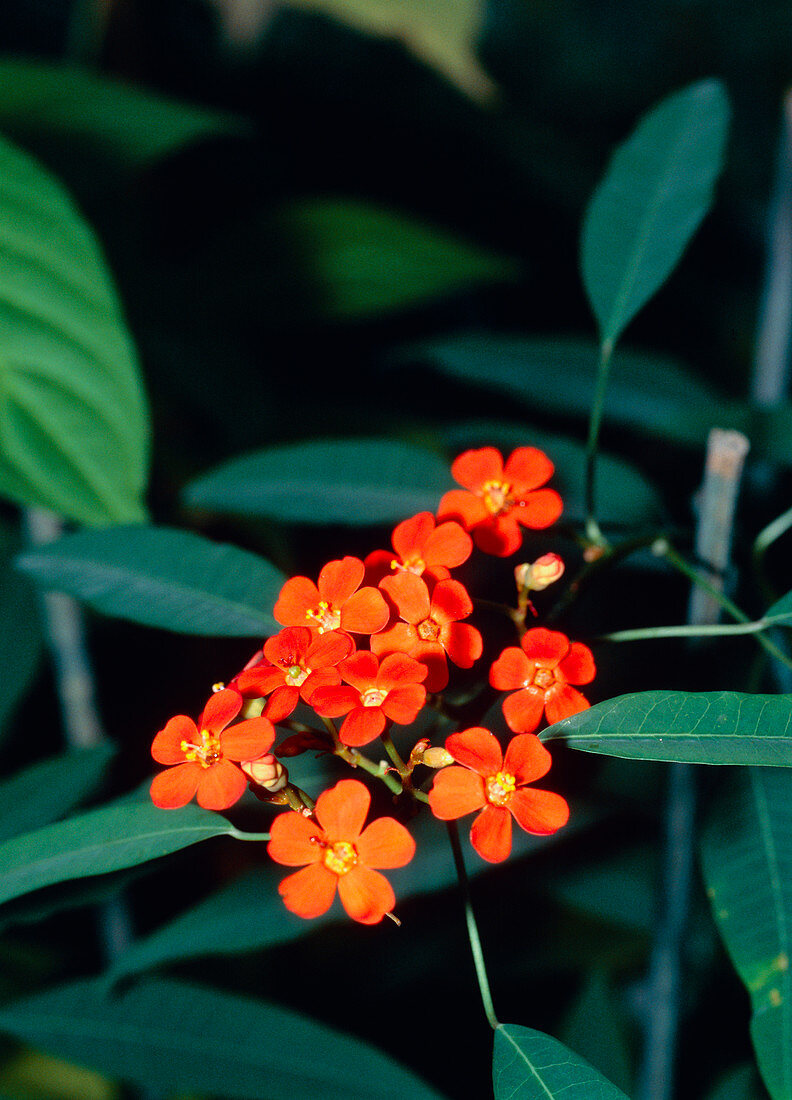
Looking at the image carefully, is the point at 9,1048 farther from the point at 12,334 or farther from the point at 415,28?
the point at 415,28

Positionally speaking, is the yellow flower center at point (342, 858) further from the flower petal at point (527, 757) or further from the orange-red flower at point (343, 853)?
the flower petal at point (527, 757)

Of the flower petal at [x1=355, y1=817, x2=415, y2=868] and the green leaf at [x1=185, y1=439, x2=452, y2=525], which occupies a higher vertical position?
the flower petal at [x1=355, y1=817, x2=415, y2=868]


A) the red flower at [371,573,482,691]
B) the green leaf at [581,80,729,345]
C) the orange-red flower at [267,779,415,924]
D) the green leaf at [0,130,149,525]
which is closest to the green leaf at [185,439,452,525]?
the green leaf at [0,130,149,525]

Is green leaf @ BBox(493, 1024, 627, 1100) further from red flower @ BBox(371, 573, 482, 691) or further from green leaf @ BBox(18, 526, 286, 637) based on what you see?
green leaf @ BBox(18, 526, 286, 637)

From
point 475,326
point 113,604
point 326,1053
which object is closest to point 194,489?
point 113,604

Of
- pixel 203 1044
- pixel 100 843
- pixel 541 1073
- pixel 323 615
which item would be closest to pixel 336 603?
pixel 323 615

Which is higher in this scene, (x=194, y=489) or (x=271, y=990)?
(x=194, y=489)
